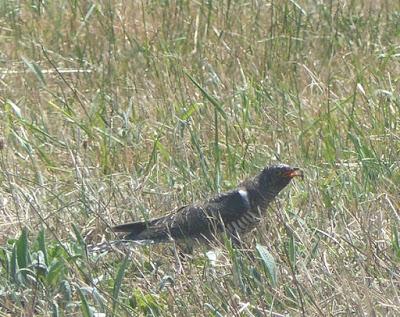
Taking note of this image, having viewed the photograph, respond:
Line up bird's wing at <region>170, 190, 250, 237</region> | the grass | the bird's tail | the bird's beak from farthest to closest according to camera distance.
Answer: the bird's beak < bird's wing at <region>170, 190, 250, 237</region> < the bird's tail < the grass

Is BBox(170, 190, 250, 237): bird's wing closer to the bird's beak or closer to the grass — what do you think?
the grass

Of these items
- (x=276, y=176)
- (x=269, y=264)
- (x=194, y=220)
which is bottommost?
(x=194, y=220)

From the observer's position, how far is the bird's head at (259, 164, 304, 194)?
5225 millimetres

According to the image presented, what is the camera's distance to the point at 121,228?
16.5 feet

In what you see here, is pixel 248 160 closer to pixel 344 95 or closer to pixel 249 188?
pixel 249 188

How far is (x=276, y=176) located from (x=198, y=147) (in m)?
0.43

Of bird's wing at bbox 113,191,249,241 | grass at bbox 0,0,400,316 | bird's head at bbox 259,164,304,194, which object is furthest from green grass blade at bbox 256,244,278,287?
bird's head at bbox 259,164,304,194

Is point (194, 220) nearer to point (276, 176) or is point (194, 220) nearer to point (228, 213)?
point (228, 213)

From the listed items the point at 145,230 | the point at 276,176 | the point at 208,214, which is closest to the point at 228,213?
the point at 208,214

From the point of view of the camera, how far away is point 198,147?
18.1 feet

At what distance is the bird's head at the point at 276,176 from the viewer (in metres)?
5.22

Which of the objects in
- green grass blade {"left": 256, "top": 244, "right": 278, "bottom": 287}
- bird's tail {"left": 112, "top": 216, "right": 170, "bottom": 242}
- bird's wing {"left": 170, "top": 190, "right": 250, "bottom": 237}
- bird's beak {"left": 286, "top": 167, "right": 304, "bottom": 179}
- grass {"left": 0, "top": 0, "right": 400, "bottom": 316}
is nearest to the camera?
green grass blade {"left": 256, "top": 244, "right": 278, "bottom": 287}

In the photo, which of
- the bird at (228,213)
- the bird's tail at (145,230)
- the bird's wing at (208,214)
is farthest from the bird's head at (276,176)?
the bird's tail at (145,230)

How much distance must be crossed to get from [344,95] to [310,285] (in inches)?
106
